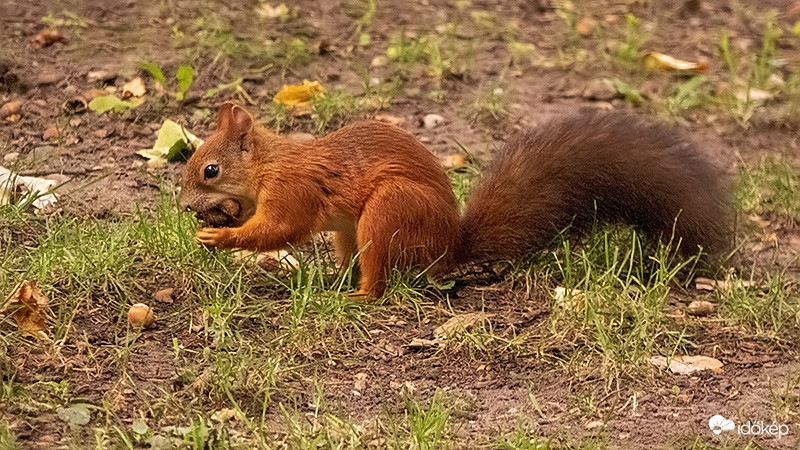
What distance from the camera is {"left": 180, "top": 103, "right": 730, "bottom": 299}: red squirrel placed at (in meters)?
3.33

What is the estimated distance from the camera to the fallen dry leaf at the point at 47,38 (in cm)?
520

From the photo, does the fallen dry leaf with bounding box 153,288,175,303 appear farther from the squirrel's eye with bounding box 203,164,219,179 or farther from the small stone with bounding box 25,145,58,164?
the small stone with bounding box 25,145,58,164

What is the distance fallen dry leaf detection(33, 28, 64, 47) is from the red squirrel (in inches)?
82.3

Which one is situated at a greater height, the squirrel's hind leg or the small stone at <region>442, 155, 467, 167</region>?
the squirrel's hind leg

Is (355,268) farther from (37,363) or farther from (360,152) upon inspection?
(37,363)

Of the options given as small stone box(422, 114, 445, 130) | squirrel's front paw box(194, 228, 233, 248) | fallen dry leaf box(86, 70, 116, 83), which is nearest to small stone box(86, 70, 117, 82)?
fallen dry leaf box(86, 70, 116, 83)

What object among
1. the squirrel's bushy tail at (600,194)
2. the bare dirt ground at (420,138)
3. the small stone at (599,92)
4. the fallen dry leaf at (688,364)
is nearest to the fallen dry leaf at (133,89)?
the bare dirt ground at (420,138)

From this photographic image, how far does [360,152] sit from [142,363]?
0.98 meters

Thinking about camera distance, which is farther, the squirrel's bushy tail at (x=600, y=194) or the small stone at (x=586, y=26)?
the small stone at (x=586, y=26)

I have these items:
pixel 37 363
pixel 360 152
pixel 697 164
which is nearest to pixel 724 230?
pixel 697 164

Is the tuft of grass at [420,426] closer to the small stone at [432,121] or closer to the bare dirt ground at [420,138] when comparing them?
the bare dirt ground at [420,138]

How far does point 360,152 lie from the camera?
11.2 ft

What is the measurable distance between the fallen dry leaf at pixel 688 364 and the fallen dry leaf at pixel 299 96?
2223 millimetres

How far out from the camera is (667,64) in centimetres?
564
